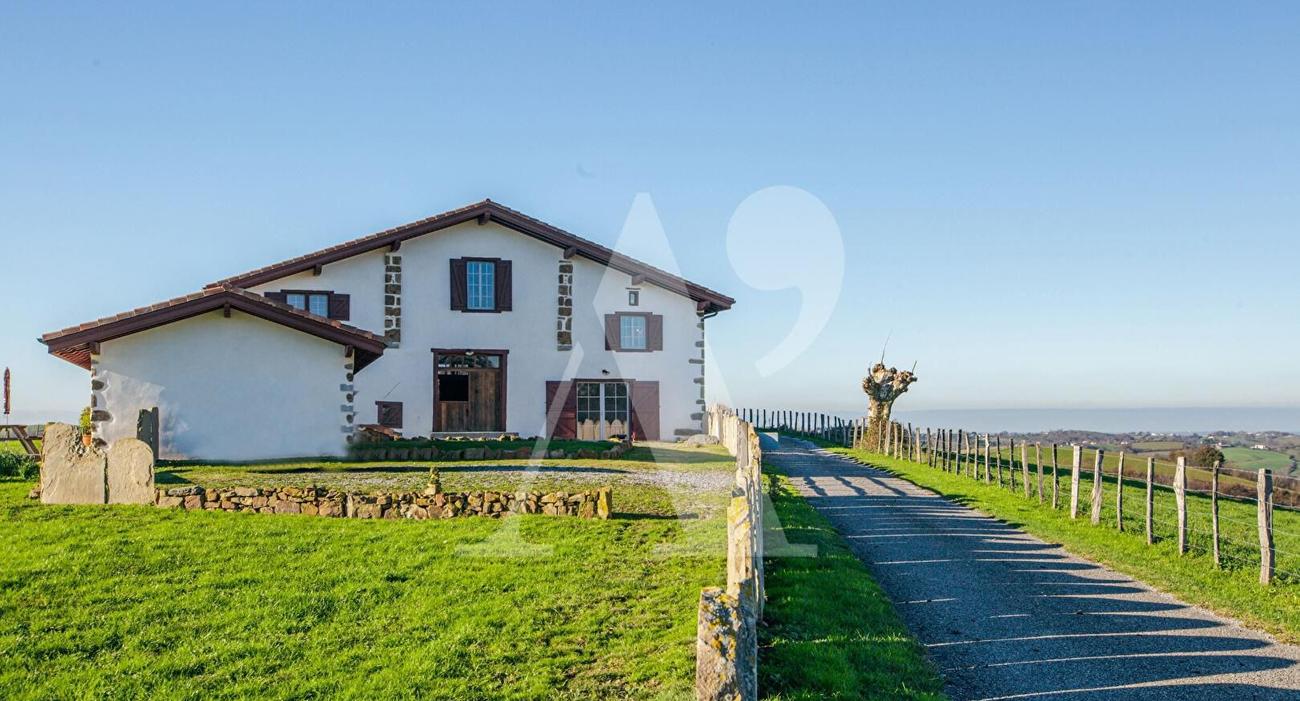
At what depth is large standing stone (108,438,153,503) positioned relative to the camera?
13375 millimetres

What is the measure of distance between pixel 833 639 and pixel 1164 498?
18968 mm

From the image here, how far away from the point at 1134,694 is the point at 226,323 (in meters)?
17.9

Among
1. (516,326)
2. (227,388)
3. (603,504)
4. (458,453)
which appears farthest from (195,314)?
(603,504)

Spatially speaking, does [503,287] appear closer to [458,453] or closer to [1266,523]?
[458,453]

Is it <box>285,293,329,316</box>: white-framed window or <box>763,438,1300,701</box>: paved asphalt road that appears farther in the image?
<box>285,293,329,316</box>: white-framed window

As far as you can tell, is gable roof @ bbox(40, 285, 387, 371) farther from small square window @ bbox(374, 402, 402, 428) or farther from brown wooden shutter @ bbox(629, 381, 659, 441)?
brown wooden shutter @ bbox(629, 381, 659, 441)

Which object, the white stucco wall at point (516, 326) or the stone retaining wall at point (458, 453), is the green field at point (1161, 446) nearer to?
the white stucco wall at point (516, 326)

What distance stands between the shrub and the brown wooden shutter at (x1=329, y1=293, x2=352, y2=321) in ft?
31.7

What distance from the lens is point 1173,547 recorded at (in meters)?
12.6

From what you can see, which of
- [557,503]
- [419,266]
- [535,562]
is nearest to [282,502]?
[557,503]

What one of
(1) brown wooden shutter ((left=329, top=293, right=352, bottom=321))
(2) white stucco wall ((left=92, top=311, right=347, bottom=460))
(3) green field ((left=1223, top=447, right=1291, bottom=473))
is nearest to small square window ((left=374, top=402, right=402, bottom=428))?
(1) brown wooden shutter ((left=329, top=293, right=352, bottom=321))

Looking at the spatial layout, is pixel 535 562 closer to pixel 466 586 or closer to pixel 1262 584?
pixel 466 586

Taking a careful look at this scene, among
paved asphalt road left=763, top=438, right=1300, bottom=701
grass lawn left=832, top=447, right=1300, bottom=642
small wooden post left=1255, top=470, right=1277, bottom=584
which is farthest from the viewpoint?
small wooden post left=1255, top=470, right=1277, bottom=584

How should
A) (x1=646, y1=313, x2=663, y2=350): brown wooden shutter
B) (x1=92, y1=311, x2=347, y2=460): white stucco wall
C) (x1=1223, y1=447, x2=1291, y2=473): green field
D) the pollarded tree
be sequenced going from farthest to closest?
1. the pollarded tree
2. (x1=1223, y1=447, x2=1291, y2=473): green field
3. (x1=646, y1=313, x2=663, y2=350): brown wooden shutter
4. (x1=92, y1=311, x2=347, y2=460): white stucco wall
